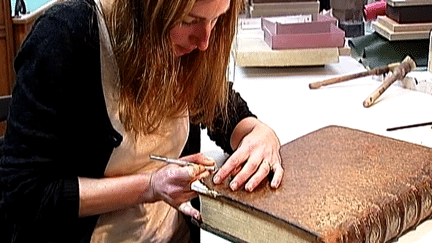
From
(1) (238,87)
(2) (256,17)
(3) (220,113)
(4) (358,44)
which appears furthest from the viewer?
(2) (256,17)

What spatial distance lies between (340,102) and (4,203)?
83 cm

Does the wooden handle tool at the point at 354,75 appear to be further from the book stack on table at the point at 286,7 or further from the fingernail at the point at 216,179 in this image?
the fingernail at the point at 216,179

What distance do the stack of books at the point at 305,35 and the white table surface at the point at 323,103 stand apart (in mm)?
83

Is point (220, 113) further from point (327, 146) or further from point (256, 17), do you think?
point (256, 17)

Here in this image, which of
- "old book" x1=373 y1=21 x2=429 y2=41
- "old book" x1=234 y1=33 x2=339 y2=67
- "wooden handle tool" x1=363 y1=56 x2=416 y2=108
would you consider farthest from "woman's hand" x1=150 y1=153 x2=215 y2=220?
"old book" x1=373 y1=21 x2=429 y2=41

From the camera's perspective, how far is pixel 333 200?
78 centimetres

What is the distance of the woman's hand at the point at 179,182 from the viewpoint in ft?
2.84

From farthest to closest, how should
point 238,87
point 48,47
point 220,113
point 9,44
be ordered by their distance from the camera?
point 9,44 < point 238,87 < point 220,113 < point 48,47

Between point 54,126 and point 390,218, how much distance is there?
1.60ft

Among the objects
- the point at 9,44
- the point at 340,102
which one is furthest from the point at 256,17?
the point at 9,44

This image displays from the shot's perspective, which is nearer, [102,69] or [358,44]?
[102,69]

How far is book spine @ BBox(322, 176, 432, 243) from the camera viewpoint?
0.72 metres

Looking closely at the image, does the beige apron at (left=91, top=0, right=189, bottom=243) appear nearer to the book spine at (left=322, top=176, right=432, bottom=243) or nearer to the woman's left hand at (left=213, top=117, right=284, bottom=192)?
the woman's left hand at (left=213, top=117, right=284, bottom=192)

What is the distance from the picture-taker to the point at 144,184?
0.92 meters
